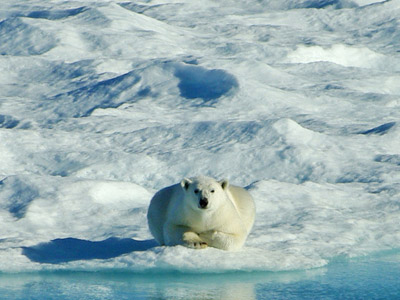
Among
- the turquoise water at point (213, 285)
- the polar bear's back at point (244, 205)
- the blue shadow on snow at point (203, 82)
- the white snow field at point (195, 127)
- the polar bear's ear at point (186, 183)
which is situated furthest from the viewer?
the blue shadow on snow at point (203, 82)

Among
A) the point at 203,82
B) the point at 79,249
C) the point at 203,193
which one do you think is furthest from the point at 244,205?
the point at 203,82

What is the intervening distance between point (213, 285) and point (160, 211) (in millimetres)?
761

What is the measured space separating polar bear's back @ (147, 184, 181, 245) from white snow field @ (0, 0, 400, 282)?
0.44 feet

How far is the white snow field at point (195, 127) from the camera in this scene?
5.09m

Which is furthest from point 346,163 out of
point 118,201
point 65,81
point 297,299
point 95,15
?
point 95,15

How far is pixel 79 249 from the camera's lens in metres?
4.86

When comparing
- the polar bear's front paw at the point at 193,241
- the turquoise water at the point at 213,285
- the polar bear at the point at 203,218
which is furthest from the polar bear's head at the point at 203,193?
the turquoise water at the point at 213,285

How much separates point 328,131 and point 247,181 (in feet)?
5.47

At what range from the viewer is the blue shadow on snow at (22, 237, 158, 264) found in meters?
4.64

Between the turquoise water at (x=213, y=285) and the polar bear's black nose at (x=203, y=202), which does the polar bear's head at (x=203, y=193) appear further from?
the turquoise water at (x=213, y=285)

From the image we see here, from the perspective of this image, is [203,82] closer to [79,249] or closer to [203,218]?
[79,249]

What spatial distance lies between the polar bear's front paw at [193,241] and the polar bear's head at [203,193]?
6.4 inches

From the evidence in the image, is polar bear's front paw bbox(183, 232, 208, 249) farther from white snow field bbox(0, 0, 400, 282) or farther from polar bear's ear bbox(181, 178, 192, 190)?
polar bear's ear bbox(181, 178, 192, 190)

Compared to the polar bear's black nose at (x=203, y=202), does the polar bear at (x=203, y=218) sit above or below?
below
